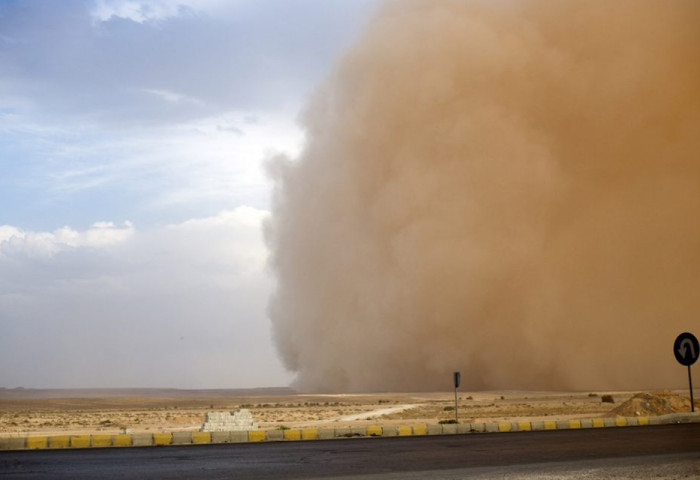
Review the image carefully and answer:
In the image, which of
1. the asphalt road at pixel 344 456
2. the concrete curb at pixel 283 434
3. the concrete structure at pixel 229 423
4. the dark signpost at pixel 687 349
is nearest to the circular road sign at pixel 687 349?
the dark signpost at pixel 687 349

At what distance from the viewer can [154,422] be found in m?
22.8

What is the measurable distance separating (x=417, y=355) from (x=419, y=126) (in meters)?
14.0

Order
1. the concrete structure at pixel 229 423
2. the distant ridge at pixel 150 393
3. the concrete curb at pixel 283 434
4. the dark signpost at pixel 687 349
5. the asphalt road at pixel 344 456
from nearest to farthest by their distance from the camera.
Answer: the asphalt road at pixel 344 456, the concrete curb at pixel 283 434, the dark signpost at pixel 687 349, the concrete structure at pixel 229 423, the distant ridge at pixel 150 393

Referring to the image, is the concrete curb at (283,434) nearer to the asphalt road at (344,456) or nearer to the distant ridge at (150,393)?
the asphalt road at (344,456)

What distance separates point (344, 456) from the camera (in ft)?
36.3

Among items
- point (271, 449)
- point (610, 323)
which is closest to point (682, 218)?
point (610, 323)

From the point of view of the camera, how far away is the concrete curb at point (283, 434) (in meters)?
13.4

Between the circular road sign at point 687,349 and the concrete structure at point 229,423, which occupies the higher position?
the circular road sign at point 687,349

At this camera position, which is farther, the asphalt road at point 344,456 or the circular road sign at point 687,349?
the circular road sign at point 687,349

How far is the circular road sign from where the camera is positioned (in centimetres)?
1784

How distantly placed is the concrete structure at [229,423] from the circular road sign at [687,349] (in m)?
9.20

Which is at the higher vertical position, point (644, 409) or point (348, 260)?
point (348, 260)

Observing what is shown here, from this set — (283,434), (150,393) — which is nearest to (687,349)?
(283,434)

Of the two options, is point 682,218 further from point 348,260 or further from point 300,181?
point 300,181
